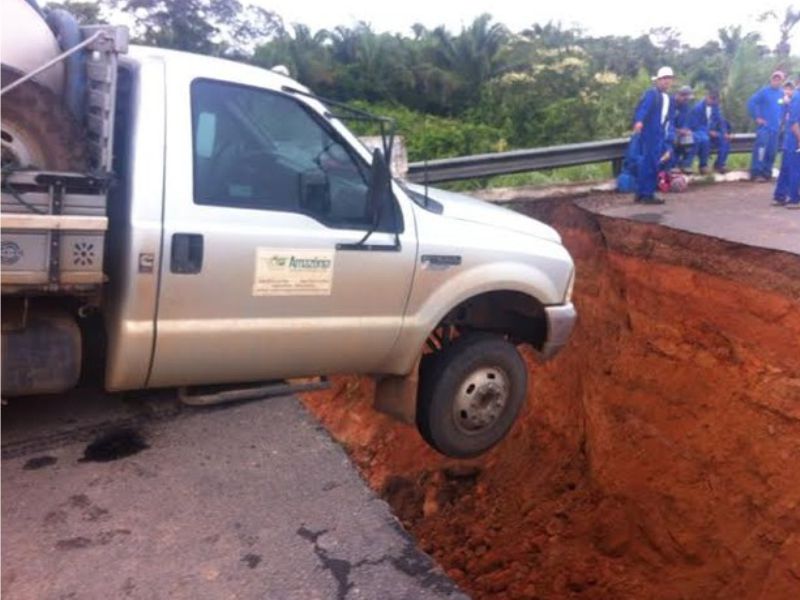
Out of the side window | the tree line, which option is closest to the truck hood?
the side window

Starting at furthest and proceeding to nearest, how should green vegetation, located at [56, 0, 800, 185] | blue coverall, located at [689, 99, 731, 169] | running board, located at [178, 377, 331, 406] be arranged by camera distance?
green vegetation, located at [56, 0, 800, 185]
blue coverall, located at [689, 99, 731, 169]
running board, located at [178, 377, 331, 406]

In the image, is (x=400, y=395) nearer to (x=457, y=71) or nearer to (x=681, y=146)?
(x=681, y=146)

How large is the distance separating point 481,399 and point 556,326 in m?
0.64

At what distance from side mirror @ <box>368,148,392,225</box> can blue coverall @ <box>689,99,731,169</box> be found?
27.6ft

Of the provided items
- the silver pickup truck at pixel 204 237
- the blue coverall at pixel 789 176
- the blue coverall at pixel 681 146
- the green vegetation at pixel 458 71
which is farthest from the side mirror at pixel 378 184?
the green vegetation at pixel 458 71

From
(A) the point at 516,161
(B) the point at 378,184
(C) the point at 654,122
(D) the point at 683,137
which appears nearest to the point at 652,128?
(C) the point at 654,122

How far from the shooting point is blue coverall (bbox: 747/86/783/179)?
10727 millimetres

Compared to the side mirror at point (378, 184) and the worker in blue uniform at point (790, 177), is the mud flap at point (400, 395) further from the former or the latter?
the worker in blue uniform at point (790, 177)

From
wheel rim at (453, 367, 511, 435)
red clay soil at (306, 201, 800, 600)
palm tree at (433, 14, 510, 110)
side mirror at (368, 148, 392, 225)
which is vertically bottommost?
red clay soil at (306, 201, 800, 600)

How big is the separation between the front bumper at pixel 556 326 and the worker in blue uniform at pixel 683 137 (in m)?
6.27

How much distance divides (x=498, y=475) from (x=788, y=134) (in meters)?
5.52

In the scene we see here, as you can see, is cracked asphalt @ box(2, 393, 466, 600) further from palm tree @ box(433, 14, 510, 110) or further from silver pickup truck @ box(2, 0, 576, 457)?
palm tree @ box(433, 14, 510, 110)

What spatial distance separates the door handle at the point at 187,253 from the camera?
136 inches

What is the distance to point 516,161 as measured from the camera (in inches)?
359
